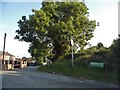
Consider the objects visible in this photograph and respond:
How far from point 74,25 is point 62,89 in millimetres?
38279

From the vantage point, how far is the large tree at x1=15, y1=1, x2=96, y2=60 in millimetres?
52006

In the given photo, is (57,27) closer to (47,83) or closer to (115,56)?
(115,56)

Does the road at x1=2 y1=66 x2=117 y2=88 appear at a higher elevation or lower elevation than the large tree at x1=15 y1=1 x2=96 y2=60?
lower

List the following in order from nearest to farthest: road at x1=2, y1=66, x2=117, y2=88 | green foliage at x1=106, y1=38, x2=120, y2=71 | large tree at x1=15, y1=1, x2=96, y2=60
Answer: road at x1=2, y1=66, x2=117, y2=88, green foliage at x1=106, y1=38, x2=120, y2=71, large tree at x1=15, y1=1, x2=96, y2=60

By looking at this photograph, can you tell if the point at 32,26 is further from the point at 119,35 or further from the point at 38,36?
the point at 119,35

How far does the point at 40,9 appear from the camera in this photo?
55.4 metres

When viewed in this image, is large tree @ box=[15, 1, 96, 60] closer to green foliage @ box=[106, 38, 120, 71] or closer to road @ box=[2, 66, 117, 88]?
green foliage @ box=[106, 38, 120, 71]

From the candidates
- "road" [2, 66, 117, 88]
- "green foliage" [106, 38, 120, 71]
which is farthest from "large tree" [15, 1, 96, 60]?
"road" [2, 66, 117, 88]

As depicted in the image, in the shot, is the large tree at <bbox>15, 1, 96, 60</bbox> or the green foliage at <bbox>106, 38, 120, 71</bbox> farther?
the large tree at <bbox>15, 1, 96, 60</bbox>

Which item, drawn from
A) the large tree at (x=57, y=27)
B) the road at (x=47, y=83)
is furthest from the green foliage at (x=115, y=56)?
the large tree at (x=57, y=27)

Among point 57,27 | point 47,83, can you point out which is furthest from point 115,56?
point 57,27

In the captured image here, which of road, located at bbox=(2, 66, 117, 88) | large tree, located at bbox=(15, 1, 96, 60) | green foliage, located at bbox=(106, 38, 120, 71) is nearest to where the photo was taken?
road, located at bbox=(2, 66, 117, 88)

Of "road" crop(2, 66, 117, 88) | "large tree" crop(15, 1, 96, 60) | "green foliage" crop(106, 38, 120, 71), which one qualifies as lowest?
"road" crop(2, 66, 117, 88)

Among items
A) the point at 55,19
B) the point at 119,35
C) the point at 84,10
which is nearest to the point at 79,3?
the point at 84,10
